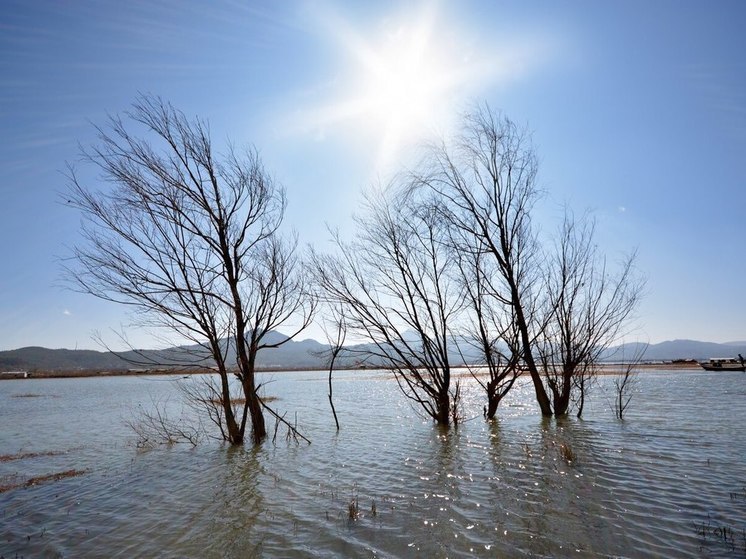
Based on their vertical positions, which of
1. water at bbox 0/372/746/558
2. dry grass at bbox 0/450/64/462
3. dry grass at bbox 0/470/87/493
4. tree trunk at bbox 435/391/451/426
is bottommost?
dry grass at bbox 0/450/64/462

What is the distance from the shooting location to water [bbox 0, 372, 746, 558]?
213 inches

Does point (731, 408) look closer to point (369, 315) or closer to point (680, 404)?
point (680, 404)

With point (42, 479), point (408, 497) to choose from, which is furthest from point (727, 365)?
point (42, 479)

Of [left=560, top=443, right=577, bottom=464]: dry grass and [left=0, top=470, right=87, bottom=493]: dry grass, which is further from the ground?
[left=560, top=443, right=577, bottom=464]: dry grass

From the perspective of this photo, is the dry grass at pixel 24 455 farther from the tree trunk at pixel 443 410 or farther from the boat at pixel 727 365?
the boat at pixel 727 365

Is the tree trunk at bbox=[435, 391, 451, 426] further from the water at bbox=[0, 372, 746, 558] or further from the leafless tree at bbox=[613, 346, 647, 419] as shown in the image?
the leafless tree at bbox=[613, 346, 647, 419]

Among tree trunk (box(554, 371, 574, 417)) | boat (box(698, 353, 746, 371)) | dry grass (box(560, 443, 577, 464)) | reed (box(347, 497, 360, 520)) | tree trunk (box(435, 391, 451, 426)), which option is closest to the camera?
reed (box(347, 497, 360, 520))

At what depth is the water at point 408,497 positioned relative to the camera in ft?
17.8

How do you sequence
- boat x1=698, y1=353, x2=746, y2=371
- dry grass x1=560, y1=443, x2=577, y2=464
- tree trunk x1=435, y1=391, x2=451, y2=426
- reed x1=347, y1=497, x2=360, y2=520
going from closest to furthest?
reed x1=347, y1=497, x2=360, y2=520, dry grass x1=560, y1=443, x2=577, y2=464, tree trunk x1=435, y1=391, x2=451, y2=426, boat x1=698, y1=353, x2=746, y2=371

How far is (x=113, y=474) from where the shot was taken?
35.3 ft

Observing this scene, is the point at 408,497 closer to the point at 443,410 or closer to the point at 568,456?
the point at 568,456

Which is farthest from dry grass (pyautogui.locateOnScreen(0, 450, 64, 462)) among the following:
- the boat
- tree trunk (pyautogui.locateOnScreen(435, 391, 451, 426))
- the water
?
the boat

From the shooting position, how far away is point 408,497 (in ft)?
24.1

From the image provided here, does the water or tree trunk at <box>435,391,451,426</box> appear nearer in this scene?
the water
